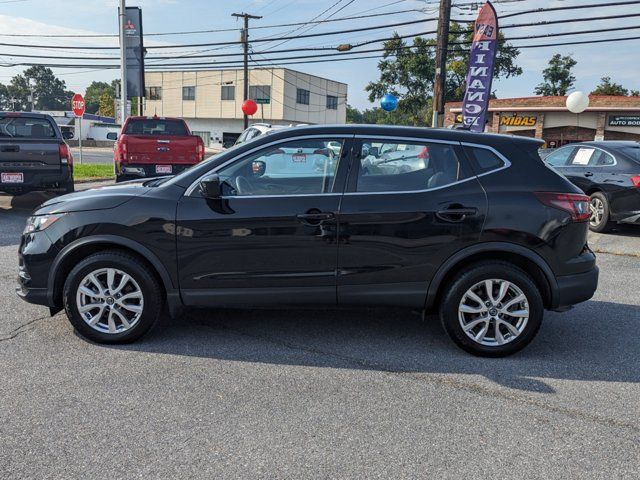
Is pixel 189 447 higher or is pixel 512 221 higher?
pixel 512 221

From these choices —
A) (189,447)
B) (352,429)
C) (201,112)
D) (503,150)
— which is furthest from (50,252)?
(201,112)

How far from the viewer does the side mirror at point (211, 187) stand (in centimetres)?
402

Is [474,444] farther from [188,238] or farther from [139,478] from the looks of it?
[188,238]

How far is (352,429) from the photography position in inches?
124

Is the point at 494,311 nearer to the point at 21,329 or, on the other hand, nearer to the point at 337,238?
the point at 337,238

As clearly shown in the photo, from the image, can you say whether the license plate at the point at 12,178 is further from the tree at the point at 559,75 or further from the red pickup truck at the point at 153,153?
the tree at the point at 559,75

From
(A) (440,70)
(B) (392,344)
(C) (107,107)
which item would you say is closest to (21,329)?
(B) (392,344)

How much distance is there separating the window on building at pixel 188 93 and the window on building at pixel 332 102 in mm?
15961

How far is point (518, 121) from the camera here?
3284 centimetres

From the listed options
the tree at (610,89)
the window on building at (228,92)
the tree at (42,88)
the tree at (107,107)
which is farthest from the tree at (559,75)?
the tree at (42,88)

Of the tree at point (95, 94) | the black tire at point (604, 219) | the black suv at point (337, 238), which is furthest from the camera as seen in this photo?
the tree at point (95, 94)

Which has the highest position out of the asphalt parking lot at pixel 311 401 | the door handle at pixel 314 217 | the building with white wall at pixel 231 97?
the building with white wall at pixel 231 97

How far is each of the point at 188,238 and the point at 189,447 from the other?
165cm

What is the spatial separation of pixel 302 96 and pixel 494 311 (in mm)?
59887
